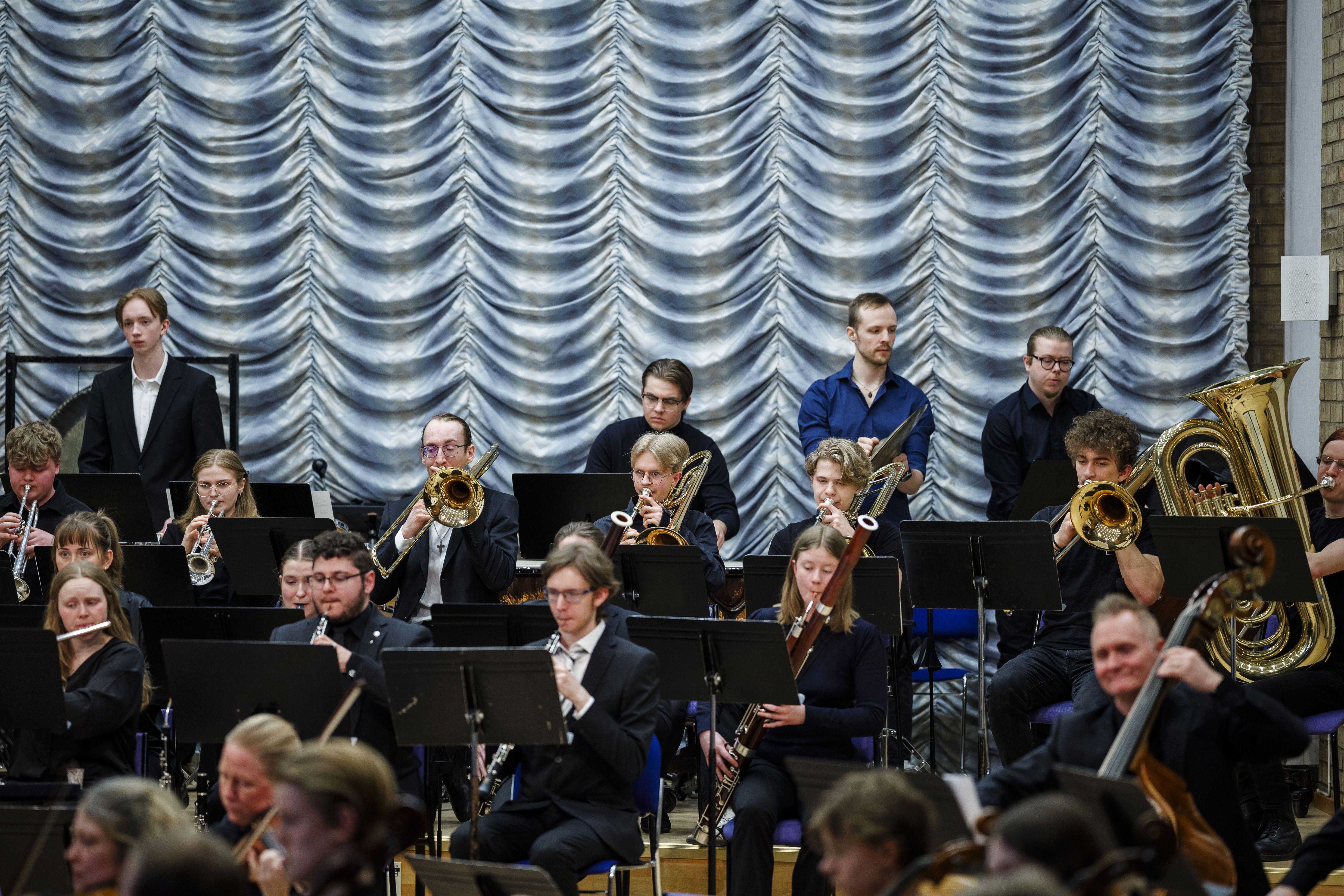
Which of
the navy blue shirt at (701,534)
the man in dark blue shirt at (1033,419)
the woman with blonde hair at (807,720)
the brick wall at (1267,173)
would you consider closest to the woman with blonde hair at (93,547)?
the navy blue shirt at (701,534)

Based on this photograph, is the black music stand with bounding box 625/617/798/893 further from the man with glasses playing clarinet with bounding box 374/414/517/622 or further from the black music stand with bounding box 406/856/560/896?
the man with glasses playing clarinet with bounding box 374/414/517/622

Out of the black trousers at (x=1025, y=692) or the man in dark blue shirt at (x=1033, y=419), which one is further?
the man in dark blue shirt at (x=1033, y=419)

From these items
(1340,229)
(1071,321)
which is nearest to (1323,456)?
(1340,229)

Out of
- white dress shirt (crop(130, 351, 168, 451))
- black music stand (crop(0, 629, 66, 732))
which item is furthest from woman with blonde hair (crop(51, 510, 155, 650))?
white dress shirt (crop(130, 351, 168, 451))

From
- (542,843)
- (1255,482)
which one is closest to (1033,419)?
(1255,482)

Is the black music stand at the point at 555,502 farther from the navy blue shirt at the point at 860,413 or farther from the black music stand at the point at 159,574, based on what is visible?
the black music stand at the point at 159,574

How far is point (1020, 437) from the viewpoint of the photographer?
6633 millimetres

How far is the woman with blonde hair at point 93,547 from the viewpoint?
5223 mm

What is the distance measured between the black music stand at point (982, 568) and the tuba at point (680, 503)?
0.99 m

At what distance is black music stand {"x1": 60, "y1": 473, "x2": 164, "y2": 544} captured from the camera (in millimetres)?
5977

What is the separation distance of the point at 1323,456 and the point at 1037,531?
4.07 ft

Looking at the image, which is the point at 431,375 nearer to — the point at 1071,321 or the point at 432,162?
the point at 432,162

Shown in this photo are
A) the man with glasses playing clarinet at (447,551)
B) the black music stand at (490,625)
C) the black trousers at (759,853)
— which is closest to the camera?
the black trousers at (759,853)

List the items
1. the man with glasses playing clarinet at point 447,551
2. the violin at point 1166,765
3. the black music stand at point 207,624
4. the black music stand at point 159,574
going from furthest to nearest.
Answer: the man with glasses playing clarinet at point 447,551
the black music stand at point 159,574
the black music stand at point 207,624
the violin at point 1166,765
